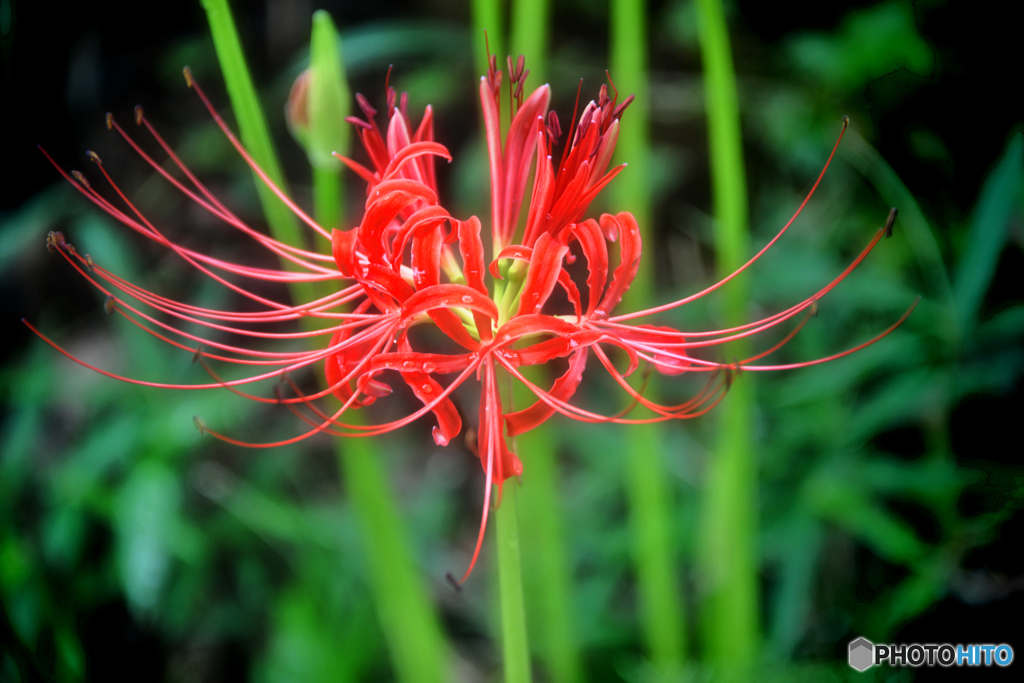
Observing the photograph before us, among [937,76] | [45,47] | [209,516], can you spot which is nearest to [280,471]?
[209,516]

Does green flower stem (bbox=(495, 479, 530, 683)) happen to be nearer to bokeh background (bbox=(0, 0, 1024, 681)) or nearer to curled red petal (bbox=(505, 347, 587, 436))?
curled red petal (bbox=(505, 347, 587, 436))

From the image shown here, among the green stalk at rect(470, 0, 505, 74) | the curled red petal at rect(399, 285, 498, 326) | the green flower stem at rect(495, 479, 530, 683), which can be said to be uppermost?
the green stalk at rect(470, 0, 505, 74)

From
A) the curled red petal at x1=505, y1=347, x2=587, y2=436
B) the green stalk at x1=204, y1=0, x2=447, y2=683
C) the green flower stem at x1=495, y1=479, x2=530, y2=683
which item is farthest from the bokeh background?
the curled red petal at x1=505, y1=347, x2=587, y2=436

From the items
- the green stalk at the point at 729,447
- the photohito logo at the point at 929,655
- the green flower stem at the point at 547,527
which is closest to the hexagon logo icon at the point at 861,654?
the photohito logo at the point at 929,655

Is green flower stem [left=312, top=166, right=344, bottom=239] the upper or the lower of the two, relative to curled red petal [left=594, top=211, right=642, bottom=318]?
upper

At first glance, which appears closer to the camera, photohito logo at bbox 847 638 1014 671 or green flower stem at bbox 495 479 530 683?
green flower stem at bbox 495 479 530 683

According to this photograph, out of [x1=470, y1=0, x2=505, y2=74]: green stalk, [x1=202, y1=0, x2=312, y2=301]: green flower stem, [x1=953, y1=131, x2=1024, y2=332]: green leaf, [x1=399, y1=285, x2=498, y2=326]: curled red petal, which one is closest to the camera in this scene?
[x1=399, y1=285, x2=498, y2=326]: curled red petal

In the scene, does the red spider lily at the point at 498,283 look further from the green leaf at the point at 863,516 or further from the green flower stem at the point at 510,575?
the green leaf at the point at 863,516
